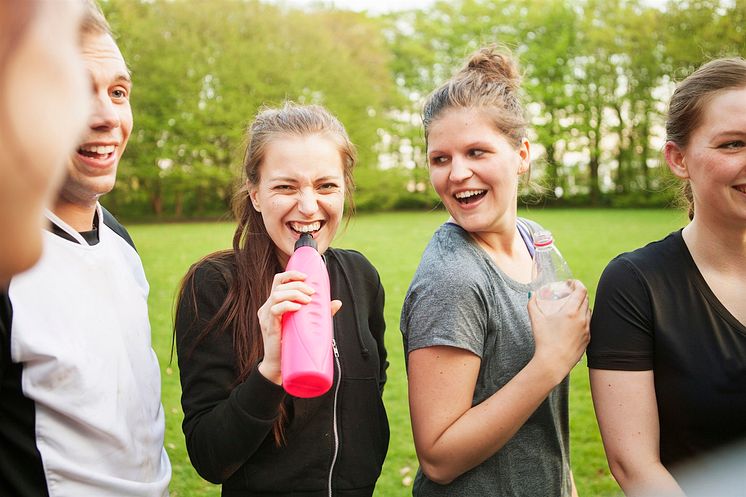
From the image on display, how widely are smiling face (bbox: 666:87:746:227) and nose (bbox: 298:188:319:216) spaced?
1.40 meters

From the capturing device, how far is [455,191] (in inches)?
96.2

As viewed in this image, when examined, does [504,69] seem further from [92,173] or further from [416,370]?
[92,173]

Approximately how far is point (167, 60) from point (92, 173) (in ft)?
126

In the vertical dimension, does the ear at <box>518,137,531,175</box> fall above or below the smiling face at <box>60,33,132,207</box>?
below

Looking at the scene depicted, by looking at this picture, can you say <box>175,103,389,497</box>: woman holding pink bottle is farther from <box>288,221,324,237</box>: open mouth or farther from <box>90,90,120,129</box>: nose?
<box>90,90,120,129</box>: nose

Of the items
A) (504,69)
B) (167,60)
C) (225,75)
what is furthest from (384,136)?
(504,69)

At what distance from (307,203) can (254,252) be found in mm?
325

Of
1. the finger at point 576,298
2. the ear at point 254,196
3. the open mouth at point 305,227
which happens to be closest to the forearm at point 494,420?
the finger at point 576,298

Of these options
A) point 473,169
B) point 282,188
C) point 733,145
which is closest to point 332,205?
point 282,188

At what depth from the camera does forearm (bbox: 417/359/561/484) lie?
2059mm

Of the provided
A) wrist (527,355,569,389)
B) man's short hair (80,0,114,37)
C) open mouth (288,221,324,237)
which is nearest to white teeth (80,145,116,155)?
man's short hair (80,0,114,37)

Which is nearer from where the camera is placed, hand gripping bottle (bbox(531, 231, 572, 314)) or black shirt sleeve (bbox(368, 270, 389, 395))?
hand gripping bottle (bbox(531, 231, 572, 314))

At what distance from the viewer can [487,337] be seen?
2207 millimetres

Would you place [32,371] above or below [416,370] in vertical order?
above
